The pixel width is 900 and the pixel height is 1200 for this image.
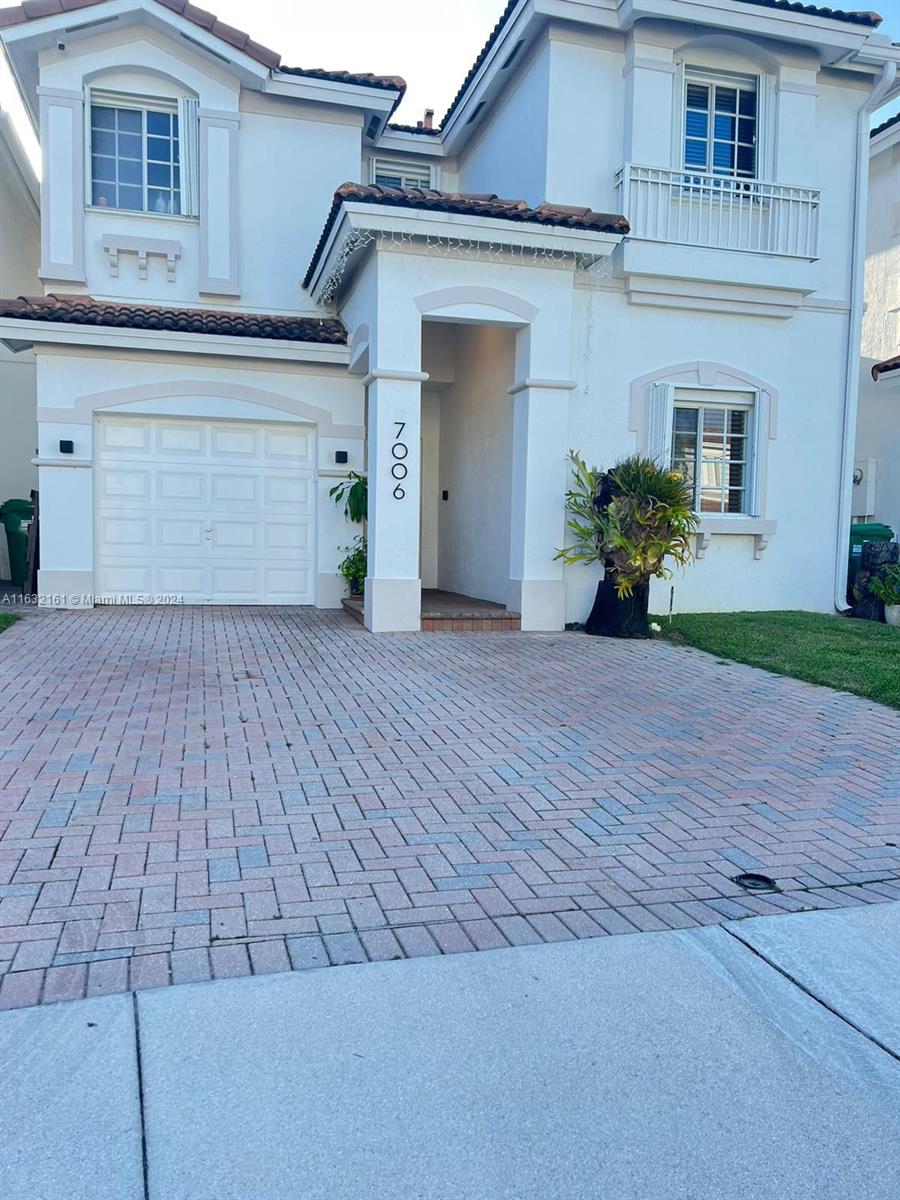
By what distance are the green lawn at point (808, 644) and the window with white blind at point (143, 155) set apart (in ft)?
29.5

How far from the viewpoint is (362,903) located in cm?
338

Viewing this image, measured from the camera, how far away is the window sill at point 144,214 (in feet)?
39.7

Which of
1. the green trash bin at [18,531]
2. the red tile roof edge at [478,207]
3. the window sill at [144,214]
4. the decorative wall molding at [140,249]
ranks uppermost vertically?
the window sill at [144,214]

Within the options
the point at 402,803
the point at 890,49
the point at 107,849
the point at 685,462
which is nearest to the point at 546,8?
the point at 890,49

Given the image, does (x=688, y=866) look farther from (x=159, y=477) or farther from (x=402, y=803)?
(x=159, y=477)

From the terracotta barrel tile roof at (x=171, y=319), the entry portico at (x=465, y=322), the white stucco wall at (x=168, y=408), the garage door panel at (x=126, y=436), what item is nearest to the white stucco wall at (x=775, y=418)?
the entry portico at (x=465, y=322)

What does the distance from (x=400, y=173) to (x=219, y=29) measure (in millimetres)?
3460

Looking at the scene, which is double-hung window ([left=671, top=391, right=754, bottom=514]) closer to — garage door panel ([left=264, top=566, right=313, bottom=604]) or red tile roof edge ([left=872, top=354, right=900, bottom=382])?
red tile roof edge ([left=872, top=354, right=900, bottom=382])

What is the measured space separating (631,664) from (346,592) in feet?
16.8

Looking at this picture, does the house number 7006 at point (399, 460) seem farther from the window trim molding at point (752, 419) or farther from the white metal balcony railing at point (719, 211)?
the white metal balcony railing at point (719, 211)

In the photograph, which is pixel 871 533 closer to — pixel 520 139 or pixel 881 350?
pixel 881 350

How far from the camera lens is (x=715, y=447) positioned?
38.0 feet

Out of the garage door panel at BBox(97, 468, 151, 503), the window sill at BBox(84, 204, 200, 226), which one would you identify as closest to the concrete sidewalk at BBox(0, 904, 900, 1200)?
the garage door panel at BBox(97, 468, 151, 503)

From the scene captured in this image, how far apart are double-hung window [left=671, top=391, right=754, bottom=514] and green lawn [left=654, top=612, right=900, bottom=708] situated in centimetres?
156
